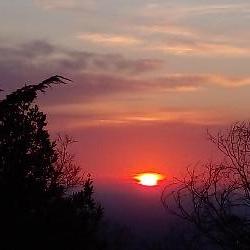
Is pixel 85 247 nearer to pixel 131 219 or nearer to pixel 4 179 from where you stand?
pixel 4 179

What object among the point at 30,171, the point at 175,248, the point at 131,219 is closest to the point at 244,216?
the point at 30,171

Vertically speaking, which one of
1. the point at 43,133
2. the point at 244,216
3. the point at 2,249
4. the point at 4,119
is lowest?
the point at 2,249

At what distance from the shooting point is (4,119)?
1330 centimetres

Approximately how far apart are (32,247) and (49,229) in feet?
2.07

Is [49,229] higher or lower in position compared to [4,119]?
lower

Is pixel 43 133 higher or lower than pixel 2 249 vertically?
higher

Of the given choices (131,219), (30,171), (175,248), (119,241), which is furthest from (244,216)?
(131,219)

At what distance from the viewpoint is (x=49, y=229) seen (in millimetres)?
14289

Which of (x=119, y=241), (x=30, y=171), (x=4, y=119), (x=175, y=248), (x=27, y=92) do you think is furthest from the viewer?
(x=175, y=248)

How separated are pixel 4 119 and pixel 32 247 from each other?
8.28ft

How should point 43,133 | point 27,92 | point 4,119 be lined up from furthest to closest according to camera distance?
point 43,133
point 4,119
point 27,92

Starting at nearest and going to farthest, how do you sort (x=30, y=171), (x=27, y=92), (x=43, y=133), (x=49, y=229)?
(x=27, y=92) < (x=49, y=229) < (x=30, y=171) < (x=43, y=133)

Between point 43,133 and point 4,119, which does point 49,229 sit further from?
point 43,133

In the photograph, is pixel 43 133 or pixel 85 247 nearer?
pixel 85 247
